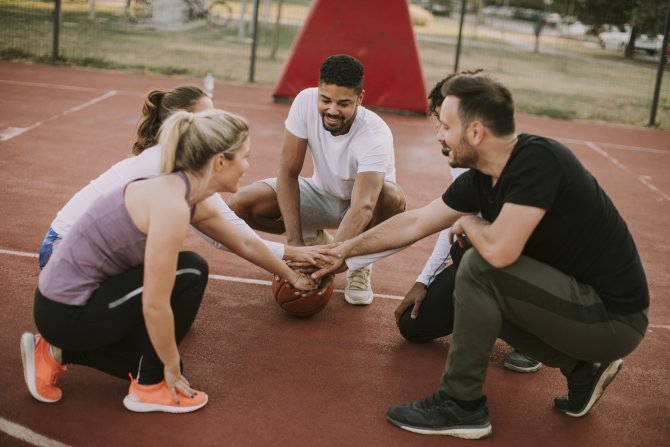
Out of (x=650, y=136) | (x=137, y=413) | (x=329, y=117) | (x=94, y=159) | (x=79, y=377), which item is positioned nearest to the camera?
(x=137, y=413)

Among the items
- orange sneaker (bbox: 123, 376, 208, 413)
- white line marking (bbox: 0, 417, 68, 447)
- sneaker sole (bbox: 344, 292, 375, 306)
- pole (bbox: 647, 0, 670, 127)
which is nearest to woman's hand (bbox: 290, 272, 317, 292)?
sneaker sole (bbox: 344, 292, 375, 306)

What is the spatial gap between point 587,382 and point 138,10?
64.0 ft

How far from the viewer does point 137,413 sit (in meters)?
3.59

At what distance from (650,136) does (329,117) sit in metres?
9.30

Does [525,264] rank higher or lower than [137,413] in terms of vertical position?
higher

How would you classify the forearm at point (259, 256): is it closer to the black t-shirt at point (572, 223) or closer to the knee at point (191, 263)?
the knee at point (191, 263)

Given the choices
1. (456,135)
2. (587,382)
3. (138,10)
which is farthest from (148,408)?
(138,10)

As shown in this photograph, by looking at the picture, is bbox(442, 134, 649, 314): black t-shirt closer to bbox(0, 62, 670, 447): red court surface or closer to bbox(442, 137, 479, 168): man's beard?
bbox(442, 137, 479, 168): man's beard

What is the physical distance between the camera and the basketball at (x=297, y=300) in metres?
4.71

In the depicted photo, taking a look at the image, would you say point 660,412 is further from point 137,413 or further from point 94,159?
point 94,159

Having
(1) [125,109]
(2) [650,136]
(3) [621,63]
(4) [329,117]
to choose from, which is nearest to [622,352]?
(4) [329,117]

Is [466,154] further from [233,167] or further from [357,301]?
[357,301]

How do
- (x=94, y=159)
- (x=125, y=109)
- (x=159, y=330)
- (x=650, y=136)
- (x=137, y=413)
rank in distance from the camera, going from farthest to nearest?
(x=650, y=136)
(x=125, y=109)
(x=94, y=159)
(x=137, y=413)
(x=159, y=330)

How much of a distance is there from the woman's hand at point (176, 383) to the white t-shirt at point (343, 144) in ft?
6.18
